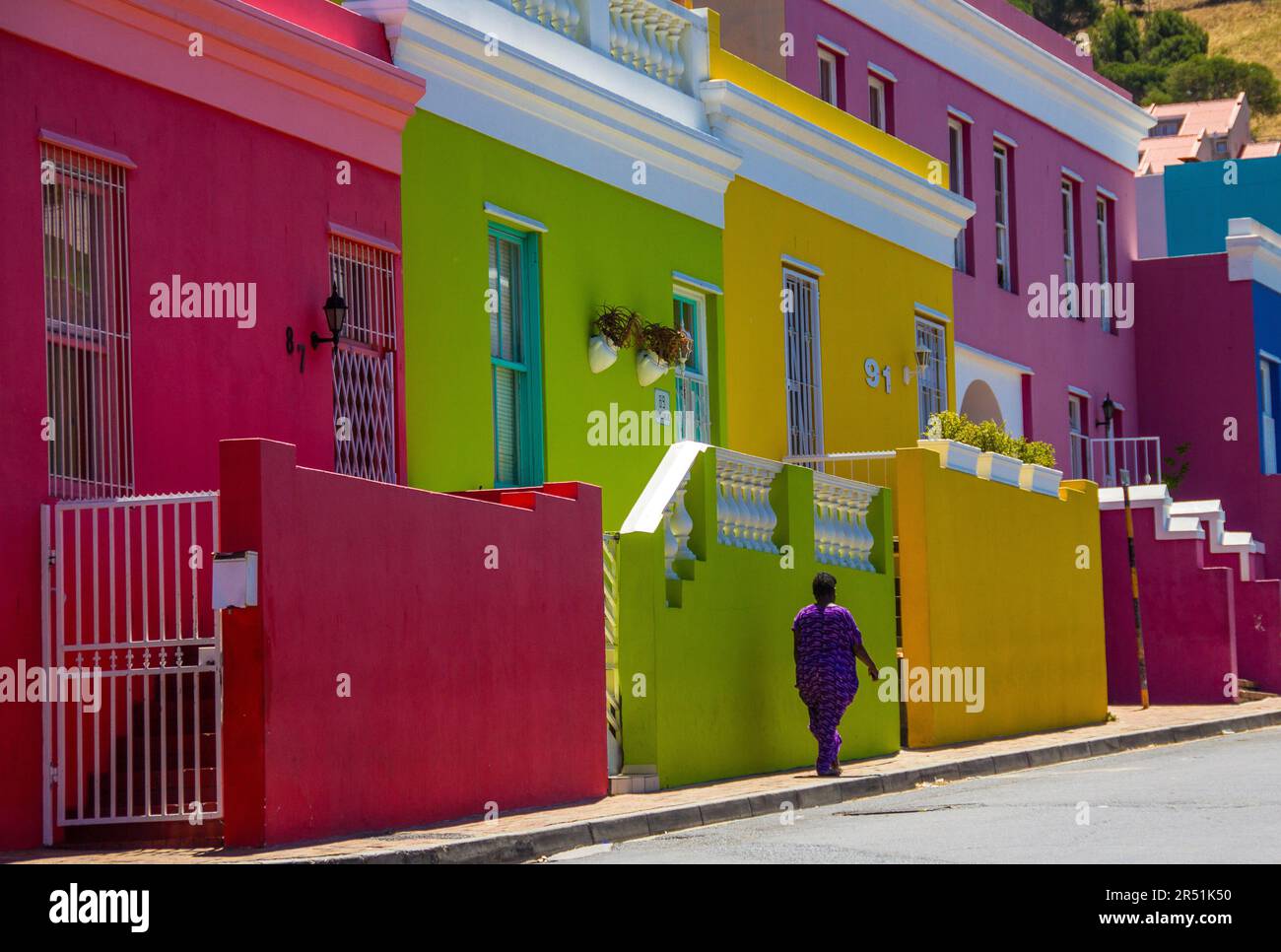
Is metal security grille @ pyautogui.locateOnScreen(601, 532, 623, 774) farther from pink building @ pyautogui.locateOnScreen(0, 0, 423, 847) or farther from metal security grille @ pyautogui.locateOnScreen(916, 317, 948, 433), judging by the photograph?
metal security grille @ pyautogui.locateOnScreen(916, 317, 948, 433)

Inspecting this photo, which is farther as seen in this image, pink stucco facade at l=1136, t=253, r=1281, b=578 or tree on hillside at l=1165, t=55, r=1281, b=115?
tree on hillside at l=1165, t=55, r=1281, b=115

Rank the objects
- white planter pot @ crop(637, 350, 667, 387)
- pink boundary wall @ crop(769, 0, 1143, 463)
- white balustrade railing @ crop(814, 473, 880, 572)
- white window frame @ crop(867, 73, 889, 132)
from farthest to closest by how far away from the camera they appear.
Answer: white window frame @ crop(867, 73, 889, 132), pink boundary wall @ crop(769, 0, 1143, 463), white balustrade railing @ crop(814, 473, 880, 572), white planter pot @ crop(637, 350, 667, 387)

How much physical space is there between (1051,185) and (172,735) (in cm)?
1966

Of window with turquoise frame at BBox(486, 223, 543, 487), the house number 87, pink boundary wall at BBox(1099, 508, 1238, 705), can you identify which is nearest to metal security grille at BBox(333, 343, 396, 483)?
window with turquoise frame at BBox(486, 223, 543, 487)

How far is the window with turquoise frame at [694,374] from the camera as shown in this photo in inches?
738

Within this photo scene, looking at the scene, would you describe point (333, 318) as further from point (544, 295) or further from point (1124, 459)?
point (1124, 459)

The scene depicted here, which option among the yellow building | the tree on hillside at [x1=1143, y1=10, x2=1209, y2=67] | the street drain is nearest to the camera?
the street drain

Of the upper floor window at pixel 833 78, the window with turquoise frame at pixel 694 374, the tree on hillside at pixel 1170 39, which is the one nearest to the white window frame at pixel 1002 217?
the upper floor window at pixel 833 78

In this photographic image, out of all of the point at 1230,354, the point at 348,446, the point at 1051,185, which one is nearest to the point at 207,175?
the point at 348,446

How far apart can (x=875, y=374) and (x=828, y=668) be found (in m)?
6.67

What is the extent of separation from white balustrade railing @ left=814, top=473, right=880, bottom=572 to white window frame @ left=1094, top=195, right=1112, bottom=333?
44.1 feet

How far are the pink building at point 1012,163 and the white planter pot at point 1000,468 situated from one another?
8.74 ft

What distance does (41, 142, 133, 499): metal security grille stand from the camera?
39.6 ft
